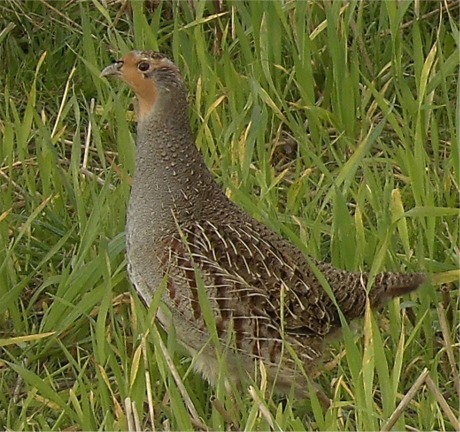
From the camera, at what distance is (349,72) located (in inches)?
190

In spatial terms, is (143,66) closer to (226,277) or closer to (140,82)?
(140,82)

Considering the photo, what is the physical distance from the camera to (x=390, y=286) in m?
3.56

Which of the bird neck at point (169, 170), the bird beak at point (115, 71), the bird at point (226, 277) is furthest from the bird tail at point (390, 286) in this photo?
the bird beak at point (115, 71)

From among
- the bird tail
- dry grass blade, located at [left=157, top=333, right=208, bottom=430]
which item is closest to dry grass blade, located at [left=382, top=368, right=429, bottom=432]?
dry grass blade, located at [left=157, top=333, right=208, bottom=430]

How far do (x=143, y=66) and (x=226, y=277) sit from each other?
68 centimetres

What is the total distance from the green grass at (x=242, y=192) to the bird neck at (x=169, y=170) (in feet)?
0.54

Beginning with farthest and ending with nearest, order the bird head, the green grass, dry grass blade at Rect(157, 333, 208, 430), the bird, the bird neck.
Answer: the bird head → the bird neck → the bird → the green grass → dry grass blade at Rect(157, 333, 208, 430)

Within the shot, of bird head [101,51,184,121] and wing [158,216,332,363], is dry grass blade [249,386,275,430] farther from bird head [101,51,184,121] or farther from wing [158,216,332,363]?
bird head [101,51,184,121]

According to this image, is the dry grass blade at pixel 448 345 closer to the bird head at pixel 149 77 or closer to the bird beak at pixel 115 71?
the bird head at pixel 149 77

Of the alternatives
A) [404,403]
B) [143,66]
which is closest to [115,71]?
[143,66]

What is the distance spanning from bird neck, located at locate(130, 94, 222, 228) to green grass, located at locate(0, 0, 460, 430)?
166 mm

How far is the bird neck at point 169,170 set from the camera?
3.76m

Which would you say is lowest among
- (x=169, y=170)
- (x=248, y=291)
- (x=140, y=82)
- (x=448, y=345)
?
(x=448, y=345)

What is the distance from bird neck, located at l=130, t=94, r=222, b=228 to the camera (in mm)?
3758
